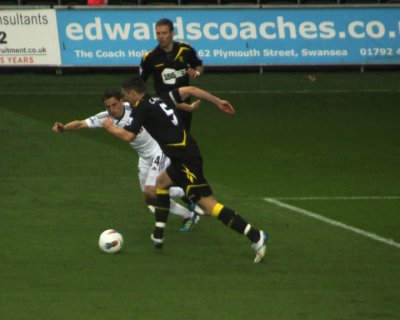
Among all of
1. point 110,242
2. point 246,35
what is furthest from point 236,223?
point 246,35

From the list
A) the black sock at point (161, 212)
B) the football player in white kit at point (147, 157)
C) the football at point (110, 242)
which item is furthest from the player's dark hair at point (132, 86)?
the football at point (110, 242)

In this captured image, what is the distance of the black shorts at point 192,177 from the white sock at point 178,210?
61.2 inches

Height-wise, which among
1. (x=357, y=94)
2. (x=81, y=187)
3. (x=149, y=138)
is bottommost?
(x=357, y=94)

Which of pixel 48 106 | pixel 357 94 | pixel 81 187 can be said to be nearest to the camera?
pixel 81 187

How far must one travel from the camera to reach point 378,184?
18062 mm

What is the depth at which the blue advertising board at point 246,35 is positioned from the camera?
2927 centimetres

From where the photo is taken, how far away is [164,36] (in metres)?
16.0

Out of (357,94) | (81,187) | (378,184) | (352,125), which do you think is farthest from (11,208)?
(357,94)

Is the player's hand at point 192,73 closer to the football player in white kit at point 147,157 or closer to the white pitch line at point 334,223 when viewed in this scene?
the football player in white kit at point 147,157

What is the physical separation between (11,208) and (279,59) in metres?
14.8

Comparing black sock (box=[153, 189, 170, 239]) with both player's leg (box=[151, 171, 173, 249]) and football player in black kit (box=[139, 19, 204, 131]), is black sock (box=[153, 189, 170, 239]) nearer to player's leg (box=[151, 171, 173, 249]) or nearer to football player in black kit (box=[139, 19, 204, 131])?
player's leg (box=[151, 171, 173, 249])

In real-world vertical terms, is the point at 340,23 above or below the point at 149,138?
below

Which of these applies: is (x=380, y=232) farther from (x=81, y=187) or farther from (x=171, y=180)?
(x=81, y=187)

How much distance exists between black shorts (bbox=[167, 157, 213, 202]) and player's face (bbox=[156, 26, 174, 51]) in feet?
9.87
